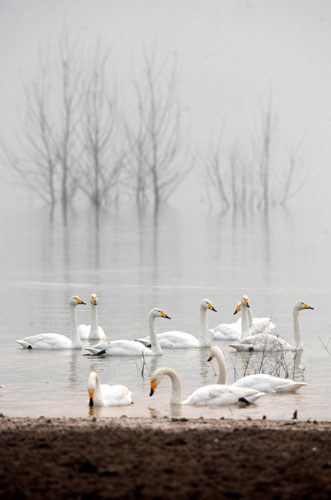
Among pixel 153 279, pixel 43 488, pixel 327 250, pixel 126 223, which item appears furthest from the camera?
pixel 126 223

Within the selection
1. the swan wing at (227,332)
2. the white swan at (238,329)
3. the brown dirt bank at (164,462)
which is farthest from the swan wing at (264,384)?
the swan wing at (227,332)

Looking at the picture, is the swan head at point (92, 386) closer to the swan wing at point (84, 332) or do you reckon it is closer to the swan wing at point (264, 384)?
the swan wing at point (264, 384)

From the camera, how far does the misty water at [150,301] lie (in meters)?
10.1

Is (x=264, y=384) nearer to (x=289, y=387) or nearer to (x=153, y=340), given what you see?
(x=289, y=387)

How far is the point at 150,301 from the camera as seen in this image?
19.7 metres

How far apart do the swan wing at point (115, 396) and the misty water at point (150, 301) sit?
7 centimetres

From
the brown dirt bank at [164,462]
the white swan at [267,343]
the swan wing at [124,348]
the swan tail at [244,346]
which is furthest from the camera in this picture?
the swan tail at [244,346]

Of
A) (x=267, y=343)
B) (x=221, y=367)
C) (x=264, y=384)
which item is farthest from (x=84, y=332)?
(x=264, y=384)

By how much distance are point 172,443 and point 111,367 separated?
5634 mm

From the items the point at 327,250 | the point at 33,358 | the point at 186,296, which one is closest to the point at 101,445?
the point at 33,358

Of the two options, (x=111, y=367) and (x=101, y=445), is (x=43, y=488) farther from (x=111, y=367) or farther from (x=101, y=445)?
(x=111, y=367)

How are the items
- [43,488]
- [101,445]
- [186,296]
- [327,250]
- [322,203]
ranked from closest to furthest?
[43,488] → [101,445] → [186,296] → [327,250] → [322,203]

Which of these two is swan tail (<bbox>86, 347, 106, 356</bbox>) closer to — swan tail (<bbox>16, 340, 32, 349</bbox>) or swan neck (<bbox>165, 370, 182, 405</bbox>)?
swan tail (<bbox>16, 340, 32, 349</bbox>)

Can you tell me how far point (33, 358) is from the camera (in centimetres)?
1309
